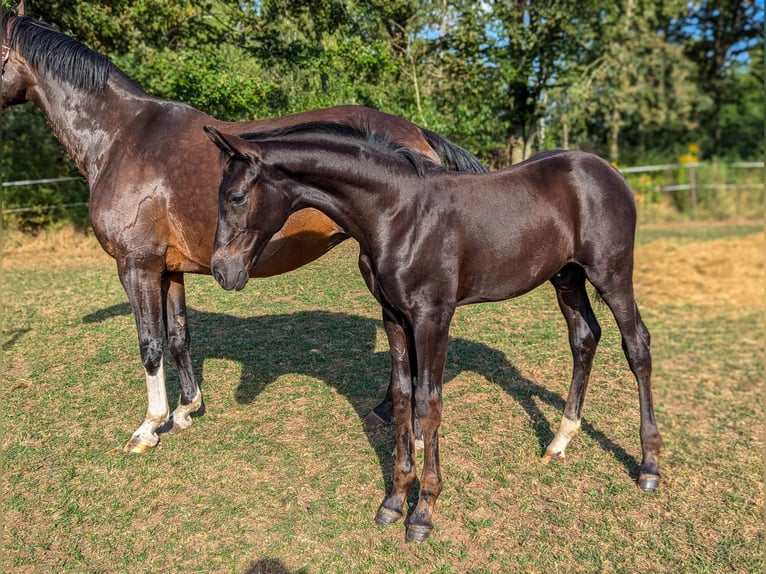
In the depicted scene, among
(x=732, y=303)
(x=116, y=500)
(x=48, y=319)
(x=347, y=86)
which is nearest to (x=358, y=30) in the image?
(x=347, y=86)

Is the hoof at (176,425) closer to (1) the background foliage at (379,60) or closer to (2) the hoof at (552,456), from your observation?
(2) the hoof at (552,456)

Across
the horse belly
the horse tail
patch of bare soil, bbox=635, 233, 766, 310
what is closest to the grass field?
patch of bare soil, bbox=635, 233, 766, 310

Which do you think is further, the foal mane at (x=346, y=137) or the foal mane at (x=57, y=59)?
the foal mane at (x=57, y=59)

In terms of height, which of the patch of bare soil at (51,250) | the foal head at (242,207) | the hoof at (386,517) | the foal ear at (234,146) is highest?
the foal ear at (234,146)

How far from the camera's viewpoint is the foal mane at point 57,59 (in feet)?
14.2

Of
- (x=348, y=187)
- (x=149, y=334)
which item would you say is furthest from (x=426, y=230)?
(x=149, y=334)

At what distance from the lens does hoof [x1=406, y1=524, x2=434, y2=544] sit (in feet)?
10.5

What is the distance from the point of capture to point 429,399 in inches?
125

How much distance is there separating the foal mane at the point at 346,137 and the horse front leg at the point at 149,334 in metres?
1.69

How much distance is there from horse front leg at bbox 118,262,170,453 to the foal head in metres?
1.58

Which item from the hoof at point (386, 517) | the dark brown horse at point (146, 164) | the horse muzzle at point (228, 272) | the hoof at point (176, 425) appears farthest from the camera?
the hoof at point (176, 425)

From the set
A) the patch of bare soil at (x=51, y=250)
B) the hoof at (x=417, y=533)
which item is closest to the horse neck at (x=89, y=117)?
the hoof at (x=417, y=533)

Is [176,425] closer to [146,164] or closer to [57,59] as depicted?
[146,164]

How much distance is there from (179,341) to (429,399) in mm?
2326
